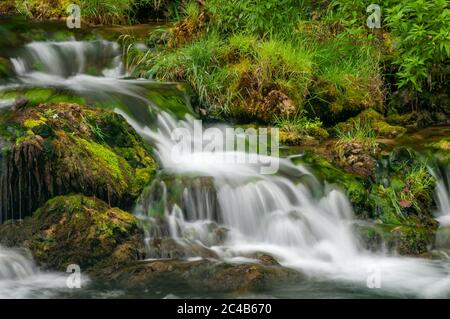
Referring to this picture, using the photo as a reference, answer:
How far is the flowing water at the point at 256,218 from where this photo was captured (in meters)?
5.45

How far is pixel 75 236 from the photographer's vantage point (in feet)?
18.5

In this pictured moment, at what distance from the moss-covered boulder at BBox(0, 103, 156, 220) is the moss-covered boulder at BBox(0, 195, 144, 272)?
17 cm

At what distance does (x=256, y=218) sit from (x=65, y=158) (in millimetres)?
1826

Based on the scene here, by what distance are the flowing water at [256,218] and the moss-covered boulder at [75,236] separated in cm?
16

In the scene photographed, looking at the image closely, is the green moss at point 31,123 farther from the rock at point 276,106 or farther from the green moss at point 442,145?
the green moss at point 442,145

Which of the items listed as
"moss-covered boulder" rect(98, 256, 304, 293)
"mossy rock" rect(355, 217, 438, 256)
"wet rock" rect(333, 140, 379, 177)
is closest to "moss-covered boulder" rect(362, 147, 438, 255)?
"mossy rock" rect(355, 217, 438, 256)

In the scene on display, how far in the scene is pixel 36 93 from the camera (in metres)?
7.43

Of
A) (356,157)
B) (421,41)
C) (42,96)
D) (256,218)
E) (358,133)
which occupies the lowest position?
(256,218)

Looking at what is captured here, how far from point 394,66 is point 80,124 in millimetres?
4588

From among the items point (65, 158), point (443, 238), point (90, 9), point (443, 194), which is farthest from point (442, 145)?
point (90, 9)

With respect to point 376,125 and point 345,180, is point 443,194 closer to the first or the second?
point 345,180

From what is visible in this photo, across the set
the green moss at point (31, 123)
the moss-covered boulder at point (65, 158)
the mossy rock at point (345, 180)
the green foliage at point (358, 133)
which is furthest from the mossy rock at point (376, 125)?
the green moss at point (31, 123)

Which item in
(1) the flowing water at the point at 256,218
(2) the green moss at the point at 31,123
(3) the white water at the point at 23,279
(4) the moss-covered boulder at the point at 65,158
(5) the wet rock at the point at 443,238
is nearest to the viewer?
(3) the white water at the point at 23,279
